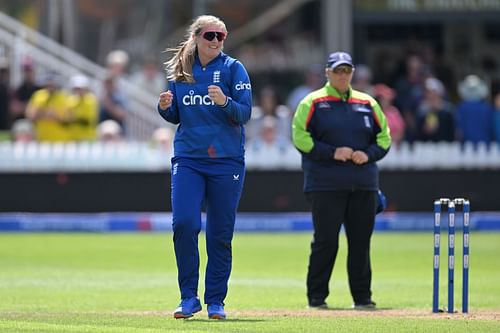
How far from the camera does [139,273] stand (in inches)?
591

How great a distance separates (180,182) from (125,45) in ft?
55.4

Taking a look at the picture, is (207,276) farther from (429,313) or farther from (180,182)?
(429,313)

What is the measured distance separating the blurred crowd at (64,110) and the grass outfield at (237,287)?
2164mm

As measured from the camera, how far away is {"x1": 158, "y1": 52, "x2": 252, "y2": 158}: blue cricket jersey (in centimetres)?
1004

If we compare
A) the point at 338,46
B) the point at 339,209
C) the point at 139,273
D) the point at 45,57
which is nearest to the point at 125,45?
the point at 45,57

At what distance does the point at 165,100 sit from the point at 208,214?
0.90 m

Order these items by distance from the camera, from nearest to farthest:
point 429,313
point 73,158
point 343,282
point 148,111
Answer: point 429,313
point 343,282
point 73,158
point 148,111

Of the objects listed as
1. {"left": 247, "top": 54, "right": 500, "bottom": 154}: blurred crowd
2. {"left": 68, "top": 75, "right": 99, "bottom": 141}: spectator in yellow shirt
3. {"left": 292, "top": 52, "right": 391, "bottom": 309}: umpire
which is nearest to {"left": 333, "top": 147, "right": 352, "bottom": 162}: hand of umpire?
{"left": 292, "top": 52, "right": 391, "bottom": 309}: umpire

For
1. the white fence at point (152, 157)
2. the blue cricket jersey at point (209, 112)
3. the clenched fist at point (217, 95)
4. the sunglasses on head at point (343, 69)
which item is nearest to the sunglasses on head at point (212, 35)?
the blue cricket jersey at point (209, 112)

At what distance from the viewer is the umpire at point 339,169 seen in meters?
11.7

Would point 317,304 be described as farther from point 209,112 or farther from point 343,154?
point 209,112

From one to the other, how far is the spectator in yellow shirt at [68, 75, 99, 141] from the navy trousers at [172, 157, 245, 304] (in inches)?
470

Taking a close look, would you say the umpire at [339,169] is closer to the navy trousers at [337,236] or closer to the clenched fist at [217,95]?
the navy trousers at [337,236]

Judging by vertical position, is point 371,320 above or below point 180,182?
below
